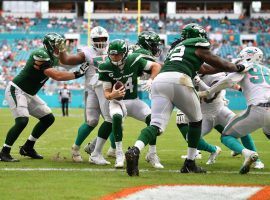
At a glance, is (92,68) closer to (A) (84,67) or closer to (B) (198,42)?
(A) (84,67)

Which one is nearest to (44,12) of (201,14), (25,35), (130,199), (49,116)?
(25,35)

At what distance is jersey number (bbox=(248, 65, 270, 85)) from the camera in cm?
745

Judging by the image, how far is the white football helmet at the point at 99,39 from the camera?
8547 millimetres

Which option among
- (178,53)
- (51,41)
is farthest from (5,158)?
(178,53)

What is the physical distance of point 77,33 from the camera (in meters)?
45.3

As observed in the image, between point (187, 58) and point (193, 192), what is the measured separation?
2.04m

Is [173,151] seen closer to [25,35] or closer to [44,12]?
[25,35]

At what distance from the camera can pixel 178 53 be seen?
23.5 feet

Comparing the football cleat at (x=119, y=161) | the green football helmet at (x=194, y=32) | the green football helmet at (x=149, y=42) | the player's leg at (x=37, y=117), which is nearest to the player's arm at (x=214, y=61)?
the green football helmet at (x=194, y=32)

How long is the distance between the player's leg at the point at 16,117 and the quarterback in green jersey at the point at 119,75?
1478 millimetres

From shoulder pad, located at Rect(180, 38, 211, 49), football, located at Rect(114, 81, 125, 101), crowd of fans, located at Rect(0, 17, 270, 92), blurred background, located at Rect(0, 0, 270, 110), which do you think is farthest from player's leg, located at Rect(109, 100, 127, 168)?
crowd of fans, located at Rect(0, 17, 270, 92)

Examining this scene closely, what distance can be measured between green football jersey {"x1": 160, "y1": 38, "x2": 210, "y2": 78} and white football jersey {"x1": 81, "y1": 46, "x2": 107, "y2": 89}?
1633 millimetres

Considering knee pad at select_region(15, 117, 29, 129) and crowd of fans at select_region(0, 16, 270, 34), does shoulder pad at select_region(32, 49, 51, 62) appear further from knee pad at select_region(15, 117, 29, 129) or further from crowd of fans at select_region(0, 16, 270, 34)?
crowd of fans at select_region(0, 16, 270, 34)

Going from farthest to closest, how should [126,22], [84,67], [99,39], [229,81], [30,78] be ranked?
[126,22] < [30,78] < [99,39] < [84,67] < [229,81]
